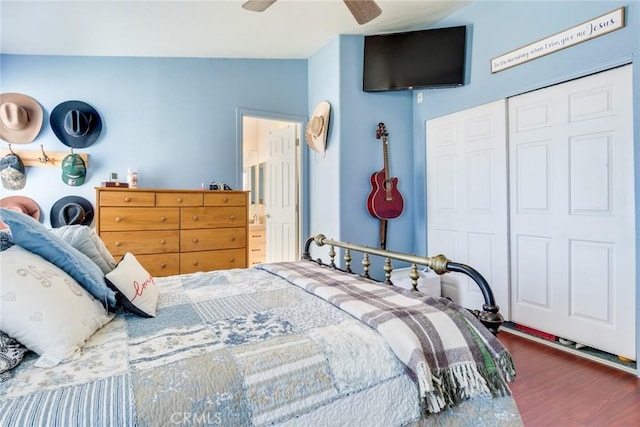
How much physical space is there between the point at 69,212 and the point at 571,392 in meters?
3.91

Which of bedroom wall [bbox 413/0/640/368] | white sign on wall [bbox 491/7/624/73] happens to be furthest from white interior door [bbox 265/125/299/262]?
white sign on wall [bbox 491/7/624/73]

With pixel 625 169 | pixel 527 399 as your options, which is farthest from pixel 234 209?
pixel 625 169

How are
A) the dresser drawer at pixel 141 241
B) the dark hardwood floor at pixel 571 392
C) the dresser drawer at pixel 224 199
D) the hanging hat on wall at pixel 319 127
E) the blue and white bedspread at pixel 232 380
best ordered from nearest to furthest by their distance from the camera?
the blue and white bedspread at pixel 232 380 < the dark hardwood floor at pixel 571 392 < the dresser drawer at pixel 141 241 < the dresser drawer at pixel 224 199 < the hanging hat on wall at pixel 319 127

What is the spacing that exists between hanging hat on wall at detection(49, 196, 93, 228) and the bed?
7.32 feet

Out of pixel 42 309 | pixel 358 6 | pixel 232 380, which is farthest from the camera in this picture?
pixel 358 6

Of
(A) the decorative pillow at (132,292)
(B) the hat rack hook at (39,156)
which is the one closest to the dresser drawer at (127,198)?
(B) the hat rack hook at (39,156)

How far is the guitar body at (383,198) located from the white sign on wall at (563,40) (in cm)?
133

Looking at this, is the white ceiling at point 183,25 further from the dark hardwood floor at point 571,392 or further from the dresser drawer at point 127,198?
the dark hardwood floor at point 571,392

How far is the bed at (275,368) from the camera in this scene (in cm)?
72

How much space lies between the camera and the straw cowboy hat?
285cm

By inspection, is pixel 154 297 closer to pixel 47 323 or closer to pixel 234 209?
pixel 47 323

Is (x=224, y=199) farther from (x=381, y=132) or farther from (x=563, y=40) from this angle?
(x=563, y=40)

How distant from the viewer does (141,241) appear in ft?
9.16

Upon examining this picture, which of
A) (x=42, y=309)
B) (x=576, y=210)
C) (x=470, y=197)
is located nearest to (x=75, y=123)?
(x=42, y=309)
